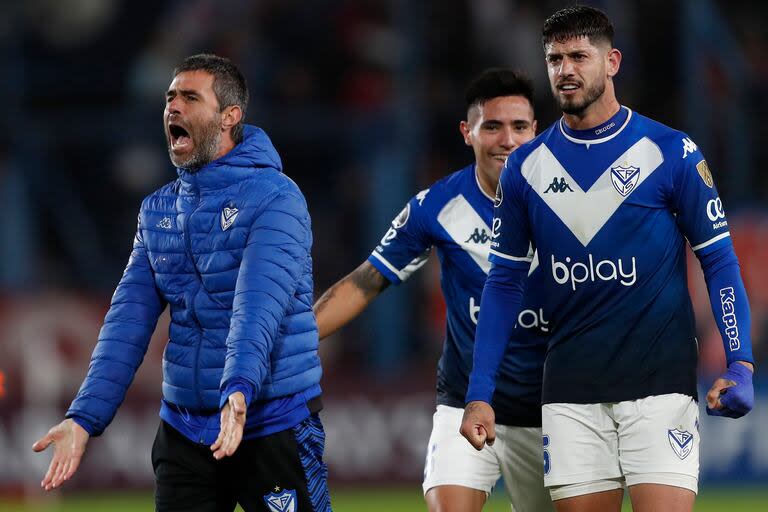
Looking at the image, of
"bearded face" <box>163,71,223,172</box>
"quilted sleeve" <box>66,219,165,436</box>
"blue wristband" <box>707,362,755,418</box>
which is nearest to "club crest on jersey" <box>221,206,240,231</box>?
"bearded face" <box>163,71,223,172</box>

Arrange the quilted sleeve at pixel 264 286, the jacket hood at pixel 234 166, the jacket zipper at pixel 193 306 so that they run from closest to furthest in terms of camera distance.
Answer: the quilted sleeve at pixel 264 286 < the jacket zipper at pixel 193 306 < the jacket hood at pixel 234 166

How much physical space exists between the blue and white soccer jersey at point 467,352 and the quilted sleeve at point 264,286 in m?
1.19

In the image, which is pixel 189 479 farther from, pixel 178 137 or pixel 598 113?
pixel 598 113

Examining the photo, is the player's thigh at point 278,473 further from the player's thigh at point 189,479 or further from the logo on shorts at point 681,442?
the logo on shorts at point 681,442

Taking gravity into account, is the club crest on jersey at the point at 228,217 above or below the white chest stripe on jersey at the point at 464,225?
above

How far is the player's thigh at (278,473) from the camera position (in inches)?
190

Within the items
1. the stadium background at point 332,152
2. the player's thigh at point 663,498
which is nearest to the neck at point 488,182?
the player's thigh at point 663,498

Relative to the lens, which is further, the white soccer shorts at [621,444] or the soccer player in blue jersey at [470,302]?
the soccer player in blue jersey at [470,302]

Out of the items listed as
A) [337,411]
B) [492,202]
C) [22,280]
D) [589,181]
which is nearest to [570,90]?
[589,181]

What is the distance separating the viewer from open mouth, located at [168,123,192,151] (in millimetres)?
4922

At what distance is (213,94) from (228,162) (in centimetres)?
26

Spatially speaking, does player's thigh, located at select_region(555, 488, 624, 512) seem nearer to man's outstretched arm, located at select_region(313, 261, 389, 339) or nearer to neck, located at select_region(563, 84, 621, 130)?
neck, located at select_region(563, 84, 621, 130)

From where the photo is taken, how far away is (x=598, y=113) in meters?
4.95

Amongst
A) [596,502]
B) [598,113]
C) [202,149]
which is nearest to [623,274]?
[598,113]
